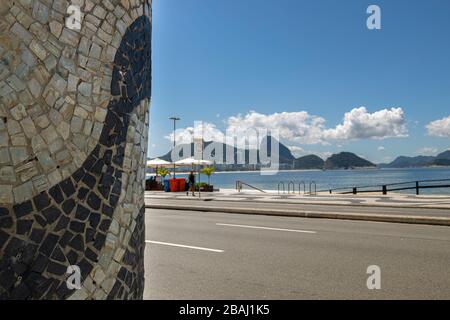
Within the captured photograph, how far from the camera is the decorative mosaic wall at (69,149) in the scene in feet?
8.28

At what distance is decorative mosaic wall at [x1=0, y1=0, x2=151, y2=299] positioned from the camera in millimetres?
2523

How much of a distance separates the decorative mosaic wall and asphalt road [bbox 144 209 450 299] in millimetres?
2233

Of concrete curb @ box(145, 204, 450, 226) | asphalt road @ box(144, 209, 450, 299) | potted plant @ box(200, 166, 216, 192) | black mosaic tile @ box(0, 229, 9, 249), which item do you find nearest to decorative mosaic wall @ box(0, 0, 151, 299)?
black mosaic tile @ box(0, 229, 9, 249)

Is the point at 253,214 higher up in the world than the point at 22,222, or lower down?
lower down

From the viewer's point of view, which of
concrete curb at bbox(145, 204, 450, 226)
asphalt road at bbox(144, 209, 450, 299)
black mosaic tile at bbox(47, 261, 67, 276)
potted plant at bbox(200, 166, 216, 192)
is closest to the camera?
black mosaic tile at bbox(47, 261, 67, 276)

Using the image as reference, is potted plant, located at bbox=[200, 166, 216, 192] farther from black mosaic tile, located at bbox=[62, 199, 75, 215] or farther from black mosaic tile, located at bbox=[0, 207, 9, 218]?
black mosaic tile, located at bbox=[0, 207, 9, 218]

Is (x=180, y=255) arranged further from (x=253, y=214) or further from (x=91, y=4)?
(x=253, y=214)

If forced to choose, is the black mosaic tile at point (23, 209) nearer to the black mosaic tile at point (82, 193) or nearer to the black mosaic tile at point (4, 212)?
the black mosaic tile at point (4, 212)

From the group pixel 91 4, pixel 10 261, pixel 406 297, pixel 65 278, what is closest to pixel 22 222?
pixel 10 261

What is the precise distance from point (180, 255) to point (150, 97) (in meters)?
4.34

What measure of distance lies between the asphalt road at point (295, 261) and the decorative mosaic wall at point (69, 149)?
223cm

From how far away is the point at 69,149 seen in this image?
284 cm

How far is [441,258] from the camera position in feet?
23.1

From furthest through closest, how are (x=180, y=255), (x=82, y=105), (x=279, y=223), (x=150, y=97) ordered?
(x=279, y=223) → (x=180, y=255) → (x=150, y=97) → (x=82, y=105)
